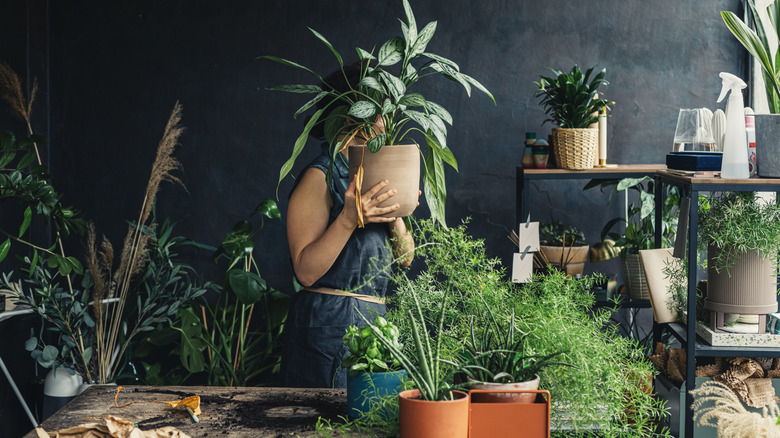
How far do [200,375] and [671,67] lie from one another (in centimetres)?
316

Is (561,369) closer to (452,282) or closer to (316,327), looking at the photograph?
(452,282)

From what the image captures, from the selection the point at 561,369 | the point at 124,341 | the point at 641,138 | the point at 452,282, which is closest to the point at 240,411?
the point at 452,282

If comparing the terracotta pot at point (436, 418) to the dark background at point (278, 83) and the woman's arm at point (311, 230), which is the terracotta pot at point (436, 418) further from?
the dark background at point (278, 83)

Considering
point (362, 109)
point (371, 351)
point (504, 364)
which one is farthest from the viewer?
point (362, 109)

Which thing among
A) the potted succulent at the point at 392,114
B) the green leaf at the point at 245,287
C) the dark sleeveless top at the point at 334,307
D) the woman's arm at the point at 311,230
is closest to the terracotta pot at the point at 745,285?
the potted succulent at the point at 392,114

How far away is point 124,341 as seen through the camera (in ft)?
11.4

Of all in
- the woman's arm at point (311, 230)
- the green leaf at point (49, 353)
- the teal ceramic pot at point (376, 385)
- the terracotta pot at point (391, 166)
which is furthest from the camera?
the green leaf at point (49, 353)

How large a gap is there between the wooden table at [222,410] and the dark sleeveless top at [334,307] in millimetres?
532

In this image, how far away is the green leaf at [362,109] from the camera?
4.80 ft

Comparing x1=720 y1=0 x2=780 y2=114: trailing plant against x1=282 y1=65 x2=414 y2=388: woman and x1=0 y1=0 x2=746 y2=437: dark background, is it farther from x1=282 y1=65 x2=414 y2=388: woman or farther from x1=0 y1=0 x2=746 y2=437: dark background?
x1=0 y1=0 x2=746 y2=437: dark background

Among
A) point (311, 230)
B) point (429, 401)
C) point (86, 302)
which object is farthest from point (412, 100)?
point (86, 302)

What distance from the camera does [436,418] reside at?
1146 mm

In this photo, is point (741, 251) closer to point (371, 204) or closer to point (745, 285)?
point (745, 285)

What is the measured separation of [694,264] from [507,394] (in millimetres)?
1062
